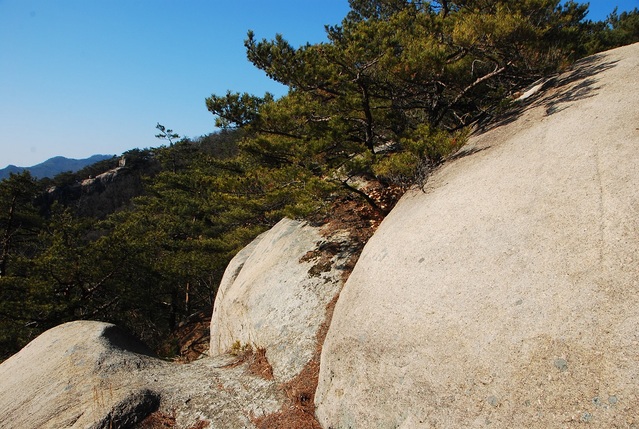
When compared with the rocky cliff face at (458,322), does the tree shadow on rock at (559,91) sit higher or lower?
higher

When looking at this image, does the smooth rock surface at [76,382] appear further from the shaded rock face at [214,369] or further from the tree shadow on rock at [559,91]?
the tree shadow on rock at [559,91]

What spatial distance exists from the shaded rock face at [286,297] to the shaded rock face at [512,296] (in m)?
1.25

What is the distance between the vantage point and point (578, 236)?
14.0ft

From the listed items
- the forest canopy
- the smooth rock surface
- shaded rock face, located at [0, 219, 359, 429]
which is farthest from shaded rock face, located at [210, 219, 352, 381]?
the smooth rock surface

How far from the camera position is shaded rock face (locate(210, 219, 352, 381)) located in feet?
23.6

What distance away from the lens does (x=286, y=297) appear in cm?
833

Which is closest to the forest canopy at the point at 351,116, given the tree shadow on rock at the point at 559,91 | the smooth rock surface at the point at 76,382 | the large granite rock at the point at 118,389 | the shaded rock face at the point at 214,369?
the tree shadow on rock at the point at 559,91

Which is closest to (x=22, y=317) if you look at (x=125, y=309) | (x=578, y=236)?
(x=125, y=309)

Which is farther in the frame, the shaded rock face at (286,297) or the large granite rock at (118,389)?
the shaded rock face at (286,297)

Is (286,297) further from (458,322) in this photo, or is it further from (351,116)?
(351,116)

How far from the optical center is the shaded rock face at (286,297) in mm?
7186

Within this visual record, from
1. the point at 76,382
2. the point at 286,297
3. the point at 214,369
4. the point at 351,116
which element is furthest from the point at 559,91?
the point at 76,382

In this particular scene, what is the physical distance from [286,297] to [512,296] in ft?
17.7

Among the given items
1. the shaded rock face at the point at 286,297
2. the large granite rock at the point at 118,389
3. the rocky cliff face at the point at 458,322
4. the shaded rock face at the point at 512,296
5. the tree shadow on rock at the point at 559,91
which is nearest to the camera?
the shaded rock face at the point at 512,296
